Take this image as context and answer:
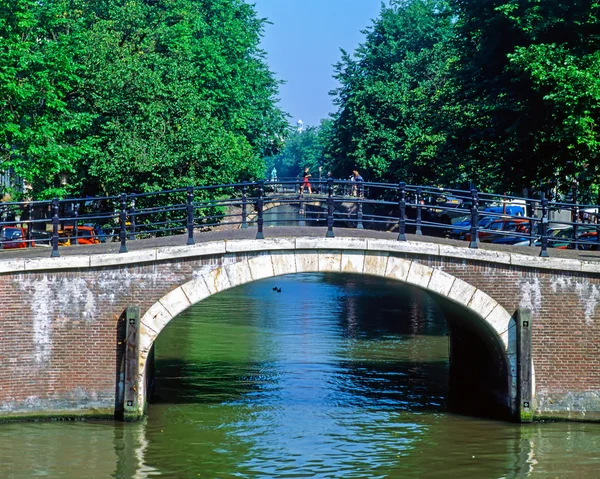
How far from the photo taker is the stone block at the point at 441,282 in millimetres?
18203

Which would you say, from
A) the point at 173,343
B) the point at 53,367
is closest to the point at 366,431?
the point at 53,367

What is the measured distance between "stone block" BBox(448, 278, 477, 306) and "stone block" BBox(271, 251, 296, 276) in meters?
2.73

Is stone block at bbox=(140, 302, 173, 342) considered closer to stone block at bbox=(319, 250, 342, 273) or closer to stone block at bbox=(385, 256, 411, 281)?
stone block at bbox=(319, 250, 342, 273)

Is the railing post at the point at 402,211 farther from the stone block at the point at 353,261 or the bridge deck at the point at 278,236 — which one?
the stone block at the point at 353,261

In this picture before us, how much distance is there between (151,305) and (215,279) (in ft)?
3.77

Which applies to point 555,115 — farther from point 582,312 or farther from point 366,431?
point 366,431

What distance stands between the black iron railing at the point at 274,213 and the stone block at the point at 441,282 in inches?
30.6

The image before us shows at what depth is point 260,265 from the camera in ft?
59.4

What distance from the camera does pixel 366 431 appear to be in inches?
718

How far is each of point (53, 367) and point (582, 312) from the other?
8923 millimetres

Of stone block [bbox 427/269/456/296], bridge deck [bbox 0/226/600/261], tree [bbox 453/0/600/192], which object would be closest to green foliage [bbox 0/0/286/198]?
tree [bbox 453/0/600/192]

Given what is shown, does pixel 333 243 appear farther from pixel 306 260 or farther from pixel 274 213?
pixel 274 213

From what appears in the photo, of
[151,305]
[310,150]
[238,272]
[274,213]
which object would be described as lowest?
[151,305]

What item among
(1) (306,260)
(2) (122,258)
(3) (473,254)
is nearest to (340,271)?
(1) (306,260)
